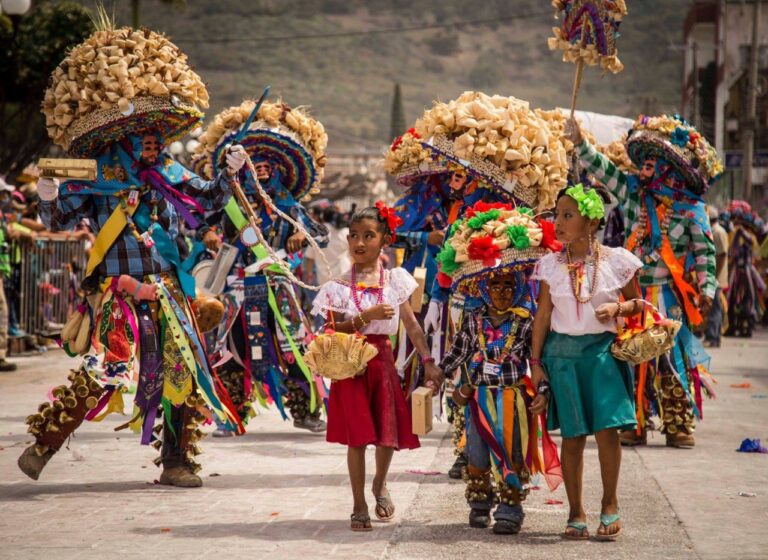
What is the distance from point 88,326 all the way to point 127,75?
1.53 metres

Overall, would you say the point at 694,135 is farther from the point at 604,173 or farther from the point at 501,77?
the point at 501,77

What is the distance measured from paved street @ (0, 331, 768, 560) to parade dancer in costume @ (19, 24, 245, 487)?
462mm

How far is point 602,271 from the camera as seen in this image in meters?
6.73

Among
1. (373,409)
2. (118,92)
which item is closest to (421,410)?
(373,409)

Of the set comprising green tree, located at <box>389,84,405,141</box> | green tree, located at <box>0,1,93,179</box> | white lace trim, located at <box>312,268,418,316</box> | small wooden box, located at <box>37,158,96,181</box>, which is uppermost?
green tree, located at <box>389,84,405,141</box>

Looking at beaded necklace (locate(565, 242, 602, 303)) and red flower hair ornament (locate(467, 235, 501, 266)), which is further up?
red flower hair ornament (locate(467, 235, 501, 266))

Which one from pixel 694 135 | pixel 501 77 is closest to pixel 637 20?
pixel 501 77

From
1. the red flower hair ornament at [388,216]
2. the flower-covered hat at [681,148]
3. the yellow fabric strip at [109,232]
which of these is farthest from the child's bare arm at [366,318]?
the flower-covered hat at [681,148]

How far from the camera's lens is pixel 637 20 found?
175625 millimetres

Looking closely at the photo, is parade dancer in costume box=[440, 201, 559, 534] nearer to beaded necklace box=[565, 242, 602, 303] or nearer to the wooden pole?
beaded necklace box=[565, 242, 602, 303]

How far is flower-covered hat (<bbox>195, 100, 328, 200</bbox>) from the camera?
1055 centimetres

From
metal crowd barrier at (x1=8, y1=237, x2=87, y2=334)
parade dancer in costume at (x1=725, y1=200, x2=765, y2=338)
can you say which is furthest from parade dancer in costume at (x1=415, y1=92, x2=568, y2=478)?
parade dancer in costume at (x1=725, y1=200, x2=765, y2=338)

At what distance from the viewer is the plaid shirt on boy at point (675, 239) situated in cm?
978

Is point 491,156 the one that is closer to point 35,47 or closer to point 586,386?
point 586,386
